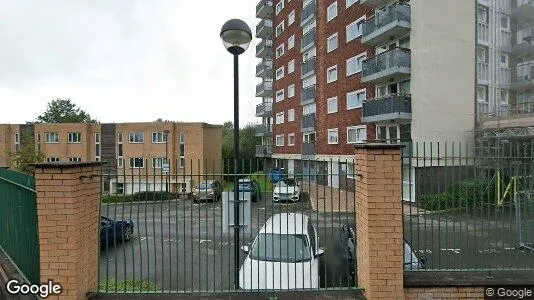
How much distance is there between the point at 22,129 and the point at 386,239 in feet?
158

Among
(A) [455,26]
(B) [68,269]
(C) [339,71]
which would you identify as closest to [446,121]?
(A) [455,26]

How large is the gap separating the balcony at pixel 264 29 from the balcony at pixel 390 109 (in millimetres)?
25831

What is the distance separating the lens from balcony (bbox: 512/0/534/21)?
69.1 ft

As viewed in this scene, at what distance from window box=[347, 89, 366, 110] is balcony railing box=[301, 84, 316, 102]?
6043mm

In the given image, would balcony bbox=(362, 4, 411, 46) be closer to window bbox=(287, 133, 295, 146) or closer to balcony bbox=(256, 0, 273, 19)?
window bbox=(287, 133, 295, 146)

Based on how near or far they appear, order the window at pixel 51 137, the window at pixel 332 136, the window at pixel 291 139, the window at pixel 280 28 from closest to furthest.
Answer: the window at pixel 332 136, the window at pixel 291 139, the window at pixel 280 28, the window at pixel 51 137

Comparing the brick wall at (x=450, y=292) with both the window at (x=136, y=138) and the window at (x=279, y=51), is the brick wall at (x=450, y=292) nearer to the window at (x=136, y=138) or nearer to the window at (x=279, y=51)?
the window at (x=279, y=51)

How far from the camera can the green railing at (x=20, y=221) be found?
444 centimetres

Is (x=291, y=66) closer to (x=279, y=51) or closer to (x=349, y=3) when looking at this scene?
(x=279, y=51)

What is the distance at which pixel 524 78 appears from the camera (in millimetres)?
21078

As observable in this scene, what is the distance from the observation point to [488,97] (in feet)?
65.9

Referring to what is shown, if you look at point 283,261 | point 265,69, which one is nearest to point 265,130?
point 265,69

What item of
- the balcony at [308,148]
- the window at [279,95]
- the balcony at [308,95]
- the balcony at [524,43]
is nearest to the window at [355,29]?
the balcony at [308,95]

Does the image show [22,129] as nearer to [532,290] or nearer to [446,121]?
[446,121]
